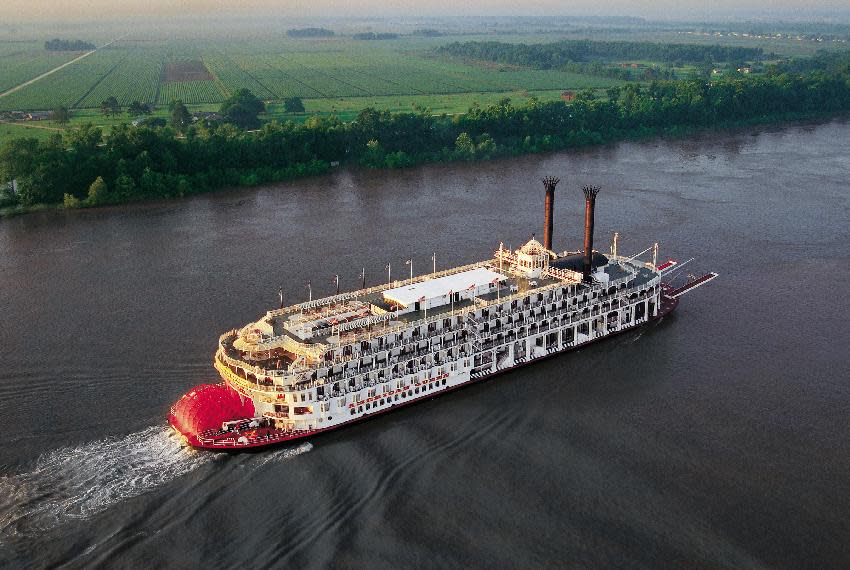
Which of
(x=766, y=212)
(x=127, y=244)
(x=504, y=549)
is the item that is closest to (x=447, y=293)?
(x=504, y=549)

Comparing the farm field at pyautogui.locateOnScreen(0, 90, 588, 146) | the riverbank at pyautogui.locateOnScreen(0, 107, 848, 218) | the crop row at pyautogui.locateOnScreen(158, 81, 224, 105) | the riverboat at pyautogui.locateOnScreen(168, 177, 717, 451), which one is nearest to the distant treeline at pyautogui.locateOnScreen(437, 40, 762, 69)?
the farm field at pyautogui.locateOnScreen(0, 90, 588, 146)

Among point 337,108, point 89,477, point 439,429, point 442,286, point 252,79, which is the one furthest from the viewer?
point 252,79

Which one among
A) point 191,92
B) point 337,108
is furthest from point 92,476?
point 191,92

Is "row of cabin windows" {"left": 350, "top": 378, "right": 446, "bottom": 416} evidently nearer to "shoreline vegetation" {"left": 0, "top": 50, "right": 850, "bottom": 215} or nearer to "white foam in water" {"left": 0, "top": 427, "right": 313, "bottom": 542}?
"white foam in water" {"left": 0, "top": 427, "right": 313, "bottom": 542}

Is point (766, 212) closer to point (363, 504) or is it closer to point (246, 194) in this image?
point (246, 194)

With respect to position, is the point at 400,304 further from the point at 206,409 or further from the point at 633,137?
the point at 633,137

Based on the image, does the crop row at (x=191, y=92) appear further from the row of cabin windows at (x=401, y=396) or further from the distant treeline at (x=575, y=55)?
the row of cabin windows at (x=401, y=396)
